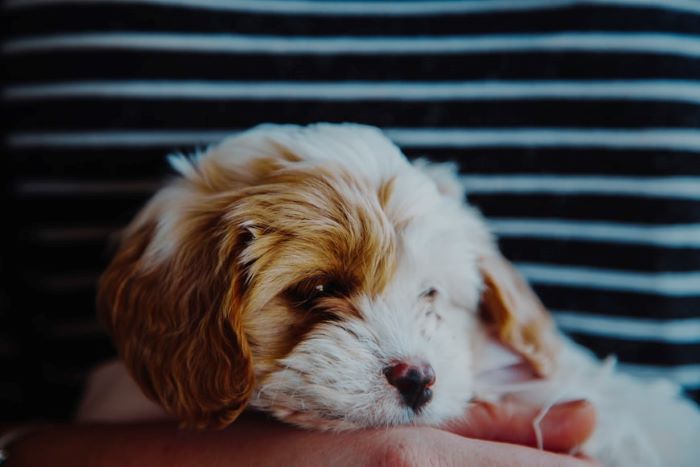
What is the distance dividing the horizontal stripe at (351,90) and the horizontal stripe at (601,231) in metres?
0.39

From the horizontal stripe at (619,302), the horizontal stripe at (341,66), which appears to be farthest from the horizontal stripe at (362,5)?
the horizontal stripe at (619,302)

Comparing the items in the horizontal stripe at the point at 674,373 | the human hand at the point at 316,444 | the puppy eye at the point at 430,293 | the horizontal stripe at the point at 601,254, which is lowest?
the human hand at the point at 316,444

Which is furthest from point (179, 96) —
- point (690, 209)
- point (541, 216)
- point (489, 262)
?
point (690, 209)

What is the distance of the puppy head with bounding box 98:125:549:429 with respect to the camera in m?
1.25

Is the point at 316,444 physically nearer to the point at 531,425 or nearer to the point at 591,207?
the point at 531,425

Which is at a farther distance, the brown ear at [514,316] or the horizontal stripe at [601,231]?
the horizontal stripe at [601,231]

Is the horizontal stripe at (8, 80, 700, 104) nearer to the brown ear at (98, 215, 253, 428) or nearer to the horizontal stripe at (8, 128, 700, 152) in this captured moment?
the horizontal stripe at (8, 128, 700, 152)

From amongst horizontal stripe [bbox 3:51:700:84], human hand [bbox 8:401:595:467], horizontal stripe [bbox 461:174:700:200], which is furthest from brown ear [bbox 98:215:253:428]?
horizontal stripe [bbox 461:174:700:200]

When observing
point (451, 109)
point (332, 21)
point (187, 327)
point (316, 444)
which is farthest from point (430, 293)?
point (332, 21)

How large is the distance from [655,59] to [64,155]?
182 cm

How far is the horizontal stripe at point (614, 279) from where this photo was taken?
6.16 ft

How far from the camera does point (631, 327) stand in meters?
1.93

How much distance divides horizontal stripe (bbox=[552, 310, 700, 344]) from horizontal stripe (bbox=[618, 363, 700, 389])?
10 centimetres

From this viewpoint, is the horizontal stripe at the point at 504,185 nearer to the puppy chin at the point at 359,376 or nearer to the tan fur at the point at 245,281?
the tan fur at the point at 245,281
